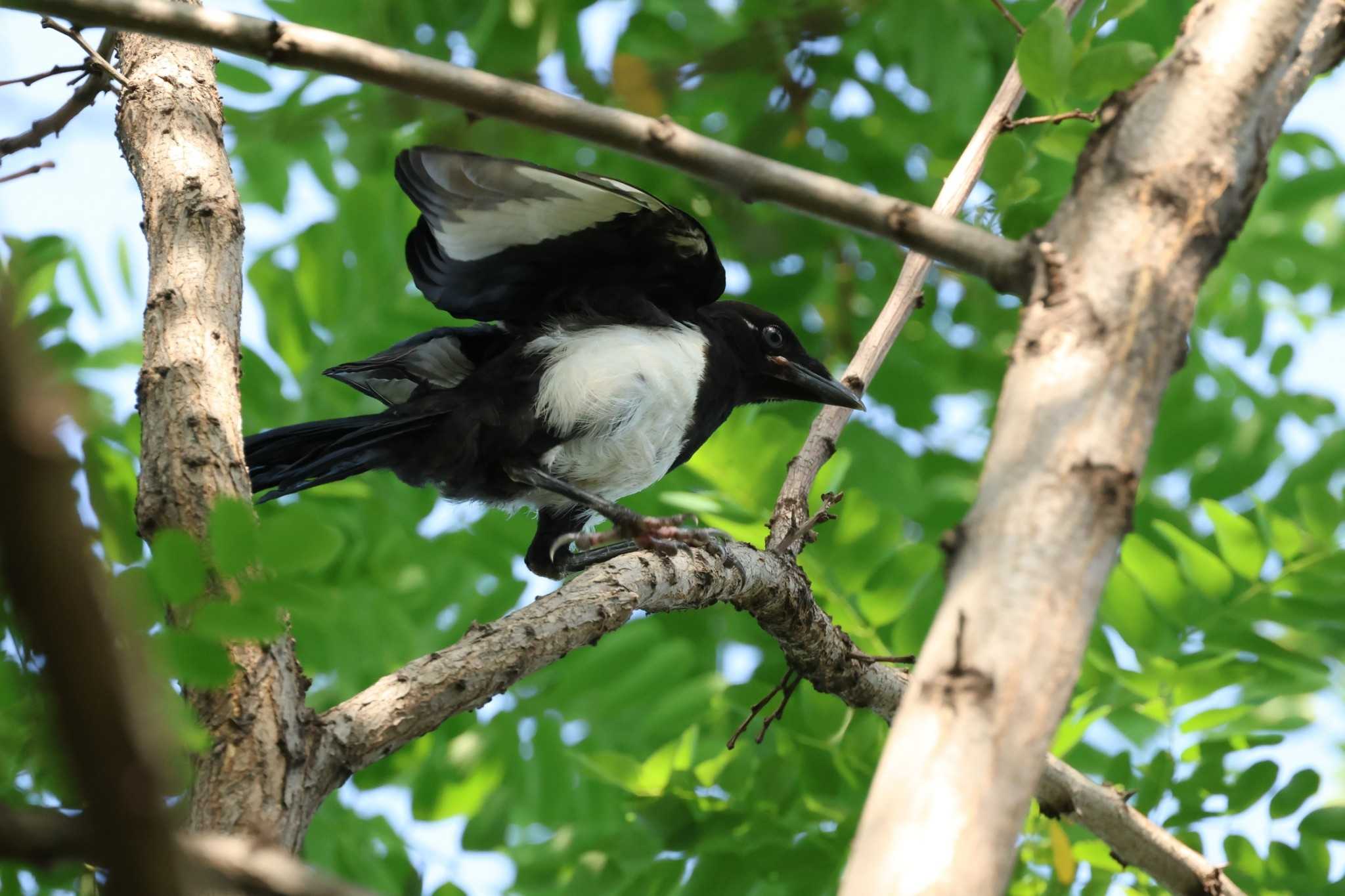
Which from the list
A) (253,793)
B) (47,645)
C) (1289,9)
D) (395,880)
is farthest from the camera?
(395,880)

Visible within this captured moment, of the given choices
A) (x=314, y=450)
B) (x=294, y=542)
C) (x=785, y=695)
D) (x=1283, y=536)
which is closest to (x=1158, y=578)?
(x=1283, y=536)

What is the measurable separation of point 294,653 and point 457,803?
86.7 inches

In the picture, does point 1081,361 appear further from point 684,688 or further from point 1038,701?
point 684,688

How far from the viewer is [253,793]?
173 centimetres

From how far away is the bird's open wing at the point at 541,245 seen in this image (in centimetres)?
311

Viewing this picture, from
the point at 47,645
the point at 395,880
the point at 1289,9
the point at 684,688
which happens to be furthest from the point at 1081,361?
the point at 395,880

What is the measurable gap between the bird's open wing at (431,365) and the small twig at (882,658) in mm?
1658

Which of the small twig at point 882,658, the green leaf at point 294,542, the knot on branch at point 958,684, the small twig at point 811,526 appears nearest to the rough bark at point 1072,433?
the knot on branch at point 958,684

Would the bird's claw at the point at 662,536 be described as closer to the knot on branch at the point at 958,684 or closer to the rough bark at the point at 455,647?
the rough bark at the point at 455,647

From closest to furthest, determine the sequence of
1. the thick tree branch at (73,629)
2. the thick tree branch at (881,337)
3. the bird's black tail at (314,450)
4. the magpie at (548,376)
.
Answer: the thick tree branch at (73,629)
the thick tree branch at (881,337)
the bird's black tail at (314,450)
the magpie at (548,376)

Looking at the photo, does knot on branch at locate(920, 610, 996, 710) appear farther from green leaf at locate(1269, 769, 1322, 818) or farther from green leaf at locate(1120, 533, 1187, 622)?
green leaf at locate(1269, 769, 1322, 818)

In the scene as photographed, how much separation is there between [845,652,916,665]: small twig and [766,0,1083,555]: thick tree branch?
302 mm

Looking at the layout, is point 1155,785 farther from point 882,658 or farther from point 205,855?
point 205,855

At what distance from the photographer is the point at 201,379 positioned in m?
2.19
